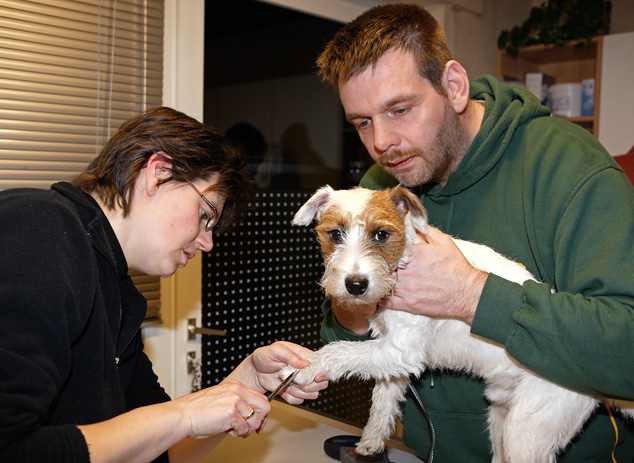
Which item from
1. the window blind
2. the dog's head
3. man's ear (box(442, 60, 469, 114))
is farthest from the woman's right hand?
the window blind

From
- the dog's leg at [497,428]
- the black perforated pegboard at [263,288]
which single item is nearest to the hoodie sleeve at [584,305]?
the dog's leg at [497,428]

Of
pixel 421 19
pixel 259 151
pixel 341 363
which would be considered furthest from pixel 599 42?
pixel 341 363

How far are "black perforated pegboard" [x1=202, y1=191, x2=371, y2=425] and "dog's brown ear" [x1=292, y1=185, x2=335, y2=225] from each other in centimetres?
143

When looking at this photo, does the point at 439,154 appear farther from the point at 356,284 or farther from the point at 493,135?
the point at 356,284

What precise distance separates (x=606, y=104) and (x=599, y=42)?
56 cm

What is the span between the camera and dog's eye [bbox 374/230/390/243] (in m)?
1.92

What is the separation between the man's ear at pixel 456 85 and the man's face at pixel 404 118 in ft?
0.13

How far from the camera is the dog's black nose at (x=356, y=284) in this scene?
1.77 metres

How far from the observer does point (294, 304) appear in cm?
399

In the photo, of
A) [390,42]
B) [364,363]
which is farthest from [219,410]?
[390,42]

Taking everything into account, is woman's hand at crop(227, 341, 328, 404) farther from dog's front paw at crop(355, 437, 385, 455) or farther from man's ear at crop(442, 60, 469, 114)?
man's ear at crop(442, 60, 469, 114)

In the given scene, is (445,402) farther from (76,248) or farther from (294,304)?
(294,304)

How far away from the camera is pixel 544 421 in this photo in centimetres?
181

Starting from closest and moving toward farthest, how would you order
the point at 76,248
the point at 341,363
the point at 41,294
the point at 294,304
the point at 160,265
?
the point at 41,294, the point at 76,248, the point at 160,265, the point at 341,363, the point at 294,304
